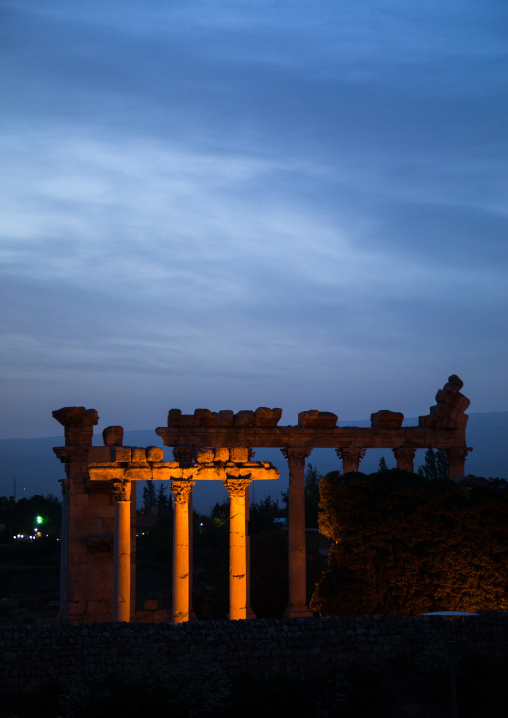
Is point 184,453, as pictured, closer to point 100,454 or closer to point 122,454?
point 100,454

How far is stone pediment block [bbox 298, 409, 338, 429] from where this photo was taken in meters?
47.5

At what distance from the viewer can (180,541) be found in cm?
3822

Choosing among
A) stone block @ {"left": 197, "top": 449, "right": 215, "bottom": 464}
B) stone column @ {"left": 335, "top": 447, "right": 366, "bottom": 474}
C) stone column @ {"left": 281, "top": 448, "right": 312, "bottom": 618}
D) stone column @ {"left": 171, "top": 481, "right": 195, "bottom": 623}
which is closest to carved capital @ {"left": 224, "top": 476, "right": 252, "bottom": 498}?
stone block @ {"left": 197, "top": 449, "right": 215, "bottom": 464}

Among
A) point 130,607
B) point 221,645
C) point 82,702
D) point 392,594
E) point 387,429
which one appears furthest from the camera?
point 387,429

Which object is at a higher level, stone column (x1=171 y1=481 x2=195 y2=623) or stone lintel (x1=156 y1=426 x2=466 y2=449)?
stone lintel (x1=156 y1=426 x2=466 y2=449)

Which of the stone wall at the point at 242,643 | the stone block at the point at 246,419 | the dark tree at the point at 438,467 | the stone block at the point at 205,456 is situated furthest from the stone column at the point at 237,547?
the dark tree at the point at 438,467

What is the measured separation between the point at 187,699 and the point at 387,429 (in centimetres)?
2331

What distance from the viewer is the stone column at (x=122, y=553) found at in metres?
38.2

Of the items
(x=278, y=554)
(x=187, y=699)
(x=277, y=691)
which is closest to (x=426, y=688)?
(x=277, y=691)

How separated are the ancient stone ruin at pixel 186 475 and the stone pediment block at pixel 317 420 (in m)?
0.06

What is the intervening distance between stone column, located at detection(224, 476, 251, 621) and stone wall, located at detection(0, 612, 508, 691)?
252 inches

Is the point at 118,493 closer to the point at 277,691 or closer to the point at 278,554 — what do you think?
the point at 277,691

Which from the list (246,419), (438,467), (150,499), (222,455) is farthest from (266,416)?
(150,499)

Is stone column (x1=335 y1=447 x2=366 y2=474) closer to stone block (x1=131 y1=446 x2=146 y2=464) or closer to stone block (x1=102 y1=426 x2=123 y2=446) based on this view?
stone block (x1=102 y1=426 x2=123 y2=446)
